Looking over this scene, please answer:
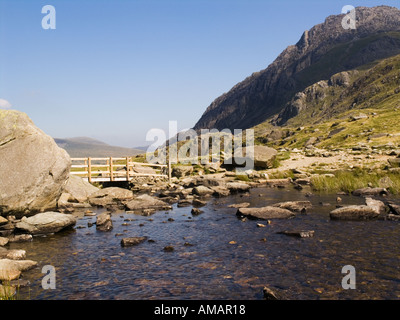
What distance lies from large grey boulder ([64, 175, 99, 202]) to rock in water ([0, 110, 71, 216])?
5.47 metres

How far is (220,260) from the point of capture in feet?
39.3

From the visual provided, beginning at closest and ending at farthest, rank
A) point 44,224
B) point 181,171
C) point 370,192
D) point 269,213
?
point 44,224 < point 269,213 < point 370,192 < point 181,171

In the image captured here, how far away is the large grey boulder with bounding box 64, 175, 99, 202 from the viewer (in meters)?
27.9

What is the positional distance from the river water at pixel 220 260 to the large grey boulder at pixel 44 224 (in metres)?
0.60

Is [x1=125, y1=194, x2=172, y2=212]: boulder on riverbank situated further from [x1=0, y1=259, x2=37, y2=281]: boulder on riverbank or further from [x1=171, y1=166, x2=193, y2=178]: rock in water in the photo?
[x1=171, y1=166, x2=193, y2=178]: rock in water

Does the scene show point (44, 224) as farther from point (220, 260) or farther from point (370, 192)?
point (370, 192)

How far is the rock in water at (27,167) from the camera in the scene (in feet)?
63.9

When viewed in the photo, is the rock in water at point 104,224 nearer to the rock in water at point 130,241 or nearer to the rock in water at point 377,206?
the rock in water at point 130,241

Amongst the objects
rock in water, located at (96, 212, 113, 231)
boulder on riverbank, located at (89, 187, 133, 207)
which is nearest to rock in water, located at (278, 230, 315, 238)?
rock in water, located at (96, 212, 113, 231)

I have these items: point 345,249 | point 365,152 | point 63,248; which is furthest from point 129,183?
point 365,152

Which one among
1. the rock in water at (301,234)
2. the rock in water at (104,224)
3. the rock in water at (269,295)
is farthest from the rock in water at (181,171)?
the rock in water at (269,295)

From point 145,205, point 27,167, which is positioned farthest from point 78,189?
point 27,167

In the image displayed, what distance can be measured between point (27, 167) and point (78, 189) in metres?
8.99
